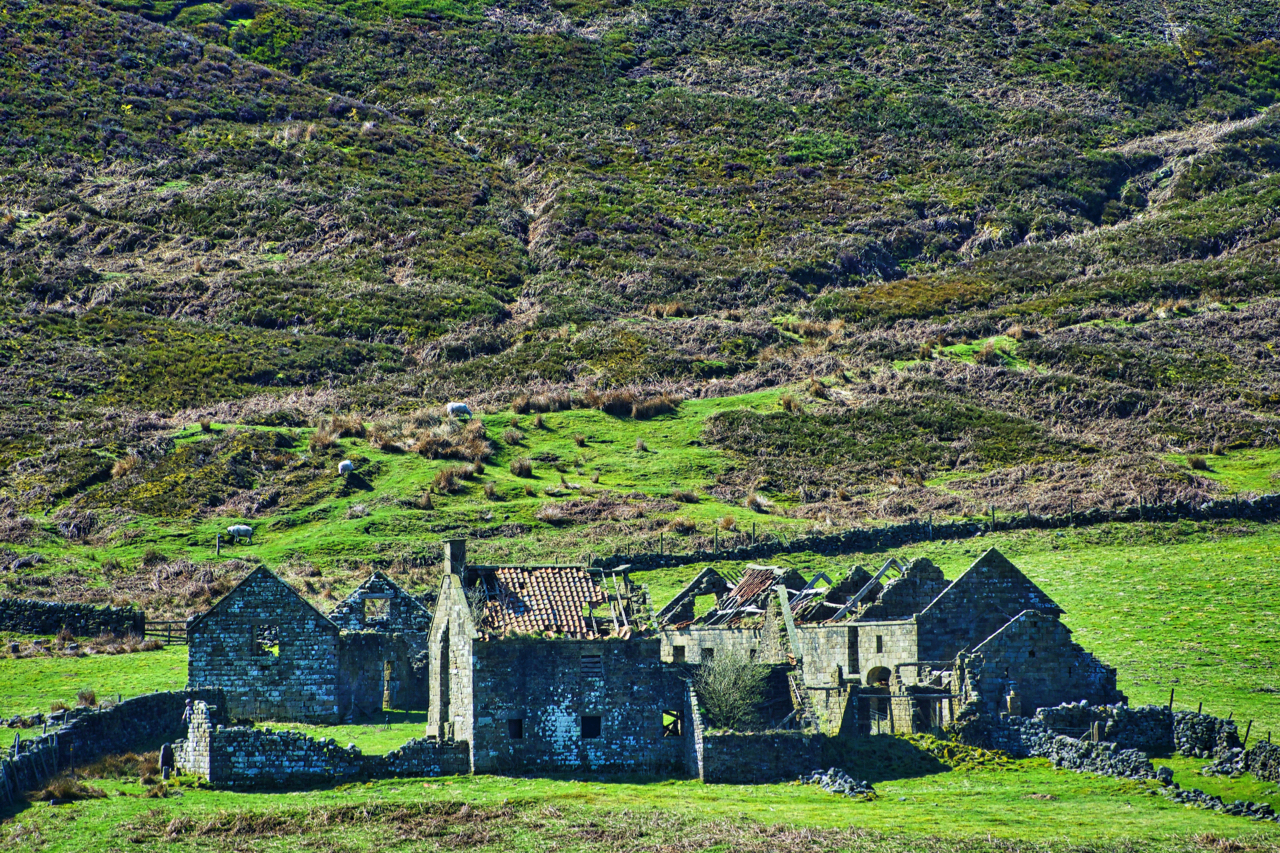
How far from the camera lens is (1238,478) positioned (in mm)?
73375

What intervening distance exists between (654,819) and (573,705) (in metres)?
5.79

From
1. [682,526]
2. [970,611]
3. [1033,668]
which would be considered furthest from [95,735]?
[682,526]

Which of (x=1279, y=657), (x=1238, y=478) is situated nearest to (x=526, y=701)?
(x=1279, y=657)

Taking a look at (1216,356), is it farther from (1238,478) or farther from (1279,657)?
(1279,657)

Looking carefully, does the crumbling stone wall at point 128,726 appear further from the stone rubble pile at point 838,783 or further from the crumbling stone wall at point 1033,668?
the crumbling stone wall at point 1033,668

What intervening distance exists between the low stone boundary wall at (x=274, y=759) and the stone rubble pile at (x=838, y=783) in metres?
8.02

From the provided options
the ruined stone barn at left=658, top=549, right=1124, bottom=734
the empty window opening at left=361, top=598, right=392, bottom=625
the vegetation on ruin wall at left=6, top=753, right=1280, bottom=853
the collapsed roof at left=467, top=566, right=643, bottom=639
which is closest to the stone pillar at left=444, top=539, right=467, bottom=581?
the collapsed roof at left=467, top=566, right=643, bottom=639

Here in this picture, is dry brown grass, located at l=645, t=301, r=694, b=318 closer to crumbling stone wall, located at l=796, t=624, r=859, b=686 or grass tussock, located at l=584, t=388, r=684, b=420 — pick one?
grass tussock, located at l=584, t=388, r=684, b=420

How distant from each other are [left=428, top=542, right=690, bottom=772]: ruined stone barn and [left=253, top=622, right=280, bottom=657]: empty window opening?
542 centimetres

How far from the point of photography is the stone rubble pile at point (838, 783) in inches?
1187

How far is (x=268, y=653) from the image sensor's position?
37.6 metres

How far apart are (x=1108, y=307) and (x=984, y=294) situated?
15068mm

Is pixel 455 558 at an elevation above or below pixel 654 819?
above

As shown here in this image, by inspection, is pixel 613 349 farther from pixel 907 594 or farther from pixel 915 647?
pixel 915 647
